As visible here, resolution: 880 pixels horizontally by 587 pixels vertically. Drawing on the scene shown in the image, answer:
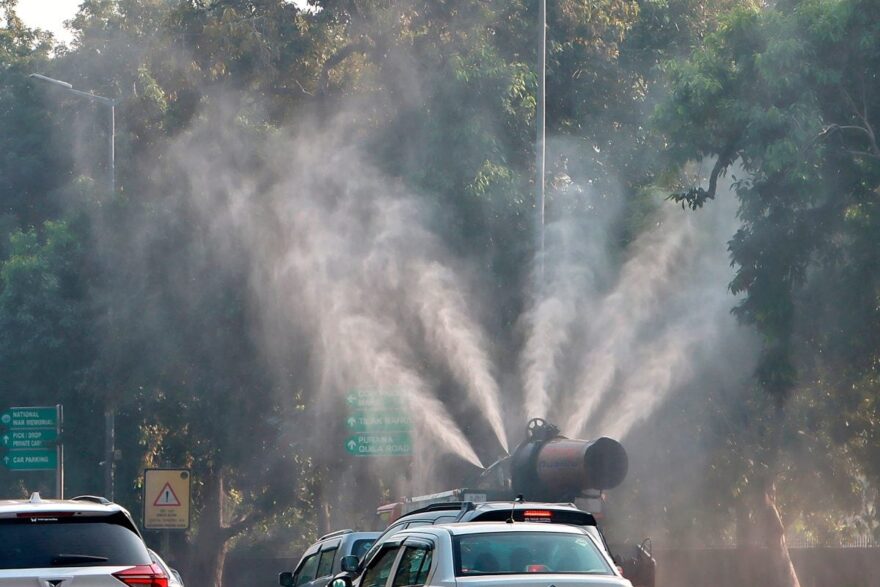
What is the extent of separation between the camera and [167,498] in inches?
962

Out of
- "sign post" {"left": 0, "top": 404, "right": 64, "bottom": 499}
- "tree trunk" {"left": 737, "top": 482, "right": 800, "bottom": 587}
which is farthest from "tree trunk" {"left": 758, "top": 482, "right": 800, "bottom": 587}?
"sign post" {"left": 0, "top": 404, "right": 64, "bottom": 499}

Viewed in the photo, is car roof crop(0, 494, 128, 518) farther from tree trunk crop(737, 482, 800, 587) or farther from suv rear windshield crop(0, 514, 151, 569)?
tree trunk crop(737, 482, 800, 587)

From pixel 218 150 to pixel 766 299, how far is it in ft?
39.8

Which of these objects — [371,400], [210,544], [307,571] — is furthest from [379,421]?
[210,544]

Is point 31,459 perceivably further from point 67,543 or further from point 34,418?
point 67,543

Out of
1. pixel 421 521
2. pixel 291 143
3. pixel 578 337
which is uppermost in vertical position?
pixel 291 143

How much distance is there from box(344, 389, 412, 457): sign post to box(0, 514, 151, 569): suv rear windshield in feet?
55.0

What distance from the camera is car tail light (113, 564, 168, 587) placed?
858 cm

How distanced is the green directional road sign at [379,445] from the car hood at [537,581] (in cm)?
1806

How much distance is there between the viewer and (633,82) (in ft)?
89.1

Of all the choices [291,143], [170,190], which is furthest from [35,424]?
[291,143]

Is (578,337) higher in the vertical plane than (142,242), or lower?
lower

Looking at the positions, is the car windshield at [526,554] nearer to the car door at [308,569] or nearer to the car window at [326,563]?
the car window at [326,563]

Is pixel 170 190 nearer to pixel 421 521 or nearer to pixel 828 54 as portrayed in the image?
pixel 828 54
